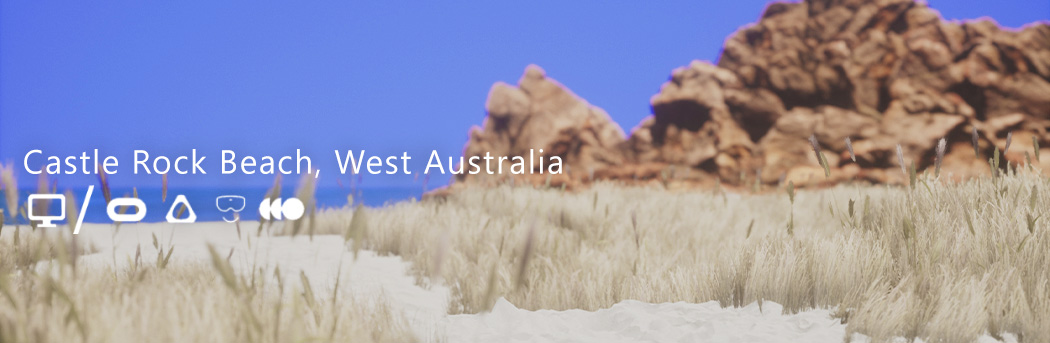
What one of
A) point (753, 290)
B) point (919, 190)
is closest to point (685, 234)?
point (919, 190)

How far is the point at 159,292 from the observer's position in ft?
7.20

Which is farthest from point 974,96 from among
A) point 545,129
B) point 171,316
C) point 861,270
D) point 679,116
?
point 171,316

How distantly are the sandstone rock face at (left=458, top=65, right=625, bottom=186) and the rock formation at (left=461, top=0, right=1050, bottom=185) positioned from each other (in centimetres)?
3

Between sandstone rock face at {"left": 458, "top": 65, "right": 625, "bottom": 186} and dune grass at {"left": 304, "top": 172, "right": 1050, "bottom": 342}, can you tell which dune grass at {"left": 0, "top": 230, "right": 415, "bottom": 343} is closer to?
dune grass at {"left": 304, "top": 172, "right": 1050, "bottom": 342}

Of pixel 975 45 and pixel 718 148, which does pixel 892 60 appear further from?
pixel 718 148

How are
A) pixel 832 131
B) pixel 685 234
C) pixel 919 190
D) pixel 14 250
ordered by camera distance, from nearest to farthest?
pixel 14 250, pixel 919 190, pixel 685 234, pixel 832 131

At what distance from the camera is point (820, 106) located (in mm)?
14352

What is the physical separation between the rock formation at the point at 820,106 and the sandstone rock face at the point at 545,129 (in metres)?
0.03

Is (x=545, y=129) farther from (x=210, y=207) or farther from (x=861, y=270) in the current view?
(x=210, y=207)

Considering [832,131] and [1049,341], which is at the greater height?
[832,131]

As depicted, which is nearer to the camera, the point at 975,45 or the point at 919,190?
the point at 919,190

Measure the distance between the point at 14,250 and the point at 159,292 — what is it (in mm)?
2670

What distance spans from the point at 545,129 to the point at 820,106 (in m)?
6.05

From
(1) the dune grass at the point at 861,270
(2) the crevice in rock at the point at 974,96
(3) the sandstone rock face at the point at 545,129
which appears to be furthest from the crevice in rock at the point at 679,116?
(1) the dune grass at the point at 861,270
